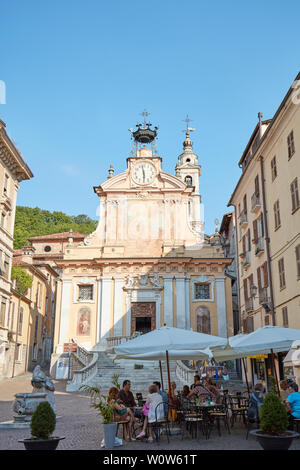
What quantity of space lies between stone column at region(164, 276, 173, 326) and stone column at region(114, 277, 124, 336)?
3214 millimetres

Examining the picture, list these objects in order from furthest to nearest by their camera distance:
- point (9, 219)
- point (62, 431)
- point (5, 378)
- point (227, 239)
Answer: point (227, 239) < point (9, 219) < point (5, 378) < point (62, 431)

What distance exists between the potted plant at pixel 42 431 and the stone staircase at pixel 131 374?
51.9 ft

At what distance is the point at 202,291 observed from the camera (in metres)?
34.6

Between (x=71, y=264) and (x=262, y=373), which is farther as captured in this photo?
(x=71, y=264)

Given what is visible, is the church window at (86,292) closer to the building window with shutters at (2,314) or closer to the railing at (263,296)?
the building window with shutters at (2,314)

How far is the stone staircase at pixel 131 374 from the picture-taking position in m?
24.2

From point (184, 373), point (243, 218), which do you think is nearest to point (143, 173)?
point (243, 218)

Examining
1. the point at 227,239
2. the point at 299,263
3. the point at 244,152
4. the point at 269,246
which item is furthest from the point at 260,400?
the point at 227,239

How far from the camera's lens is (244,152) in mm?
28422

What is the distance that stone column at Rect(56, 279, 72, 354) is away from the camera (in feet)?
108

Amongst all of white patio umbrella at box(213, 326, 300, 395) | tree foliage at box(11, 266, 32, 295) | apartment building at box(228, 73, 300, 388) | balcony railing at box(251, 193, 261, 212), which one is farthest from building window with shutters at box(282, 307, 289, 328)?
tree foliage at box(11, 266, 32, 295)

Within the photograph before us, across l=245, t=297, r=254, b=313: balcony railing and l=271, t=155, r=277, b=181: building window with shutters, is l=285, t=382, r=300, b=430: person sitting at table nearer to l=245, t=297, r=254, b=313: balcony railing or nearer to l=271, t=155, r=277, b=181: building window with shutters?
l=271, t=155, r=277, b=181: building window with shutters

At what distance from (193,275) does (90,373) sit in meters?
12.3

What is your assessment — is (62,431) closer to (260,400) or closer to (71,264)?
(260,400)
